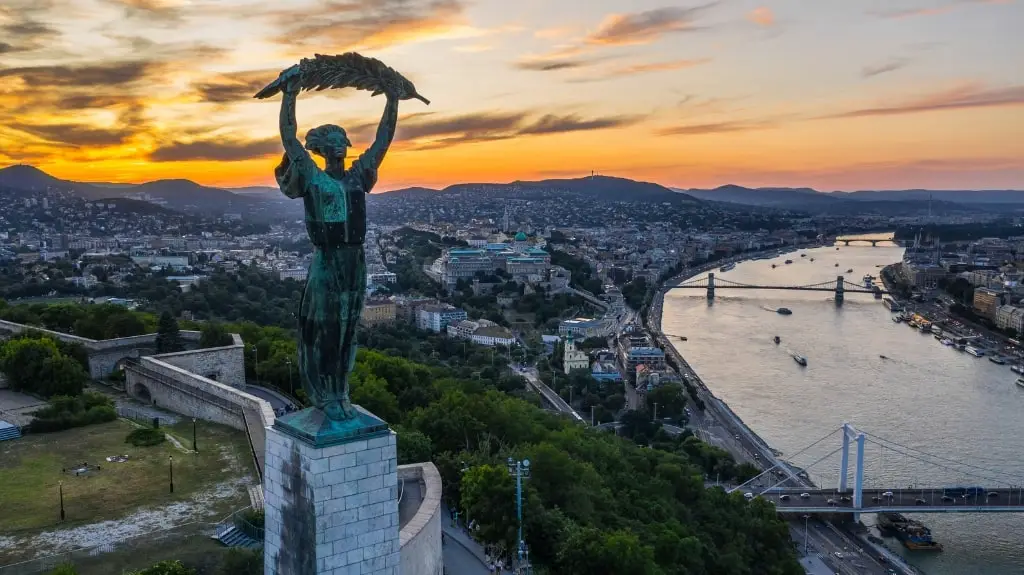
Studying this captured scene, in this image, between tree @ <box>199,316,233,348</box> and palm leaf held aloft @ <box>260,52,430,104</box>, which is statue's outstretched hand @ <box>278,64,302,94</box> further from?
tree @ <box>199,316,233,348</box>

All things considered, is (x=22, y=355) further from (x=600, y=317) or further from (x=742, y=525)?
(x=600, y=317)

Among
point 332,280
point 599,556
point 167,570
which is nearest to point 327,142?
point 332,280

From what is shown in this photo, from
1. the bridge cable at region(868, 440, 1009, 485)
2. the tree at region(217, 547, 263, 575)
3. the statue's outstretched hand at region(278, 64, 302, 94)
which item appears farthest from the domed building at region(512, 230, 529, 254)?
the statue's outstretched hand at region(278, 64, 302, 94)

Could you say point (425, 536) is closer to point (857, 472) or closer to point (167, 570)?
point (167, 570)

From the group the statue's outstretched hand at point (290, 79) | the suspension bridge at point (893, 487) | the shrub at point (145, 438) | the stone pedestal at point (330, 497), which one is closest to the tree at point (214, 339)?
the shrub at point (145, 438)

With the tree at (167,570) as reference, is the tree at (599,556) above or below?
below

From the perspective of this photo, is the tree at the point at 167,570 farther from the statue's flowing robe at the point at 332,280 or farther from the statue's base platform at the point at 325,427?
the statue's flowing robe at the point at 332,280

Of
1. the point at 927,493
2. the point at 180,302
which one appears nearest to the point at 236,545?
the point at 927,493
